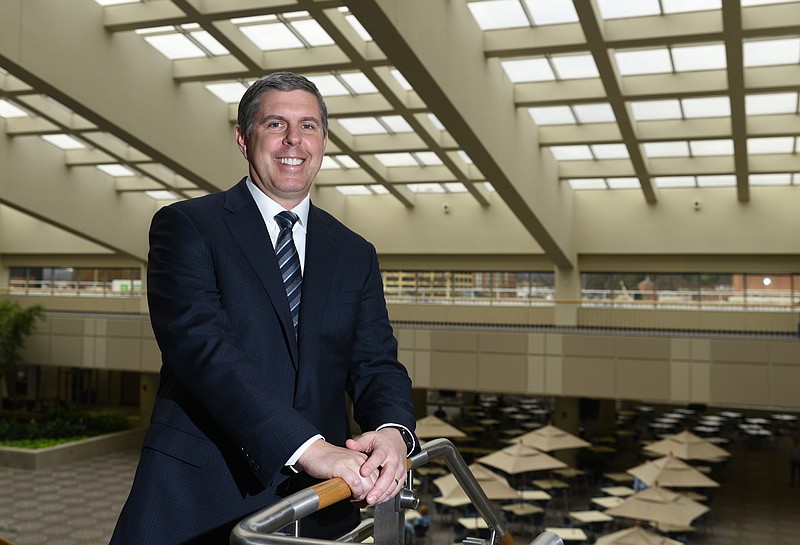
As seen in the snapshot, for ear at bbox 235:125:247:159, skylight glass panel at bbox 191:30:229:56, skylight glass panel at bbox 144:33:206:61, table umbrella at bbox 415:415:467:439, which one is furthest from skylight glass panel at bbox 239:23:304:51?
ear at bbox 235:125:247:159

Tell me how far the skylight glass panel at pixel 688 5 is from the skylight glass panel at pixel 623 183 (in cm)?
1016

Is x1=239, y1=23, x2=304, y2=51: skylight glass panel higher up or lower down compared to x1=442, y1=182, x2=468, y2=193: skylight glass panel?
higher up

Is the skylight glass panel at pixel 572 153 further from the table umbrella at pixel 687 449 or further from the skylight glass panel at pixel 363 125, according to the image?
the table umbrella at pixel 687 449

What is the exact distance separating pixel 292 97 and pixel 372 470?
939mm

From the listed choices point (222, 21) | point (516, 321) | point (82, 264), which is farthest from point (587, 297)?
point (82, 264)

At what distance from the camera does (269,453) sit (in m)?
1.70

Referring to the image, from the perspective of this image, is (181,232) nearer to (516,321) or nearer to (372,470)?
(372,470)

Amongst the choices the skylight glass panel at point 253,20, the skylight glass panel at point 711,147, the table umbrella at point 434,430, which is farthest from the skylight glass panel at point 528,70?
the table umbrella at point 434,430

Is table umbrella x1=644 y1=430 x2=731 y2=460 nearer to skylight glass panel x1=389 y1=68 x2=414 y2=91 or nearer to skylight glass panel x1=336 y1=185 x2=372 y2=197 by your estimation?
skylight glass panel x1=389 y1=68 x2=414 y2=91

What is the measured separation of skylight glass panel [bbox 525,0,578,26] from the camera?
13578mm

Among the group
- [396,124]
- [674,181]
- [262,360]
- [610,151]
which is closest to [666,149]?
[610,151]

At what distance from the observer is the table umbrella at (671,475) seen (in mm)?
16600

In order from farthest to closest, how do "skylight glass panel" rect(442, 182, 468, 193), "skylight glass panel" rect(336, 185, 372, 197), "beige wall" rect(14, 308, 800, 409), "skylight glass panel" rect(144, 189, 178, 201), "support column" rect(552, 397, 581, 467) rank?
1. "skylight glass panel" rect(144, 189, 178, 201)
2. "skylight glass panel" rect(336, 185, 372, 197)
3. "skylight glass panel" rect(442, 182, 468, 193)
4. "support column" rect(552, 397, 581, 467)
5. "beige wall" rect(14, 308, 800, 409)

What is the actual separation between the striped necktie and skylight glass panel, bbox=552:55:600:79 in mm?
14576
